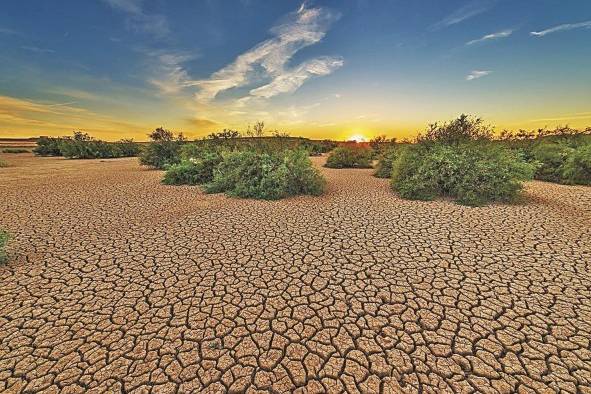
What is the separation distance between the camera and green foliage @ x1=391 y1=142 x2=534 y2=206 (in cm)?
754

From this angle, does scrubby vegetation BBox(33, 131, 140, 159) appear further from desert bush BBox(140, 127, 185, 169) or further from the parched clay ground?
the parched clay ground

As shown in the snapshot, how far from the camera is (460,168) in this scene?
811cm

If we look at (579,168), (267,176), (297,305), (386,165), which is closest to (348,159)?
(386,165)

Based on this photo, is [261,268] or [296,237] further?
[296,237]

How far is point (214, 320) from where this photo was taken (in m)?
2.69

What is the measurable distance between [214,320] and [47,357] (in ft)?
4.73

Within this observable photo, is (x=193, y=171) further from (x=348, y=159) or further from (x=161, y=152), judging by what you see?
(x=348, y=159)

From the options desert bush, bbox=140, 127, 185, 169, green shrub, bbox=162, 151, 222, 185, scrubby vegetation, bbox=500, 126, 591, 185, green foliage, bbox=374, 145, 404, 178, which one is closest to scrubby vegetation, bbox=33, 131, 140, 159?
desert bush, bbox=140, 127, 185, 169

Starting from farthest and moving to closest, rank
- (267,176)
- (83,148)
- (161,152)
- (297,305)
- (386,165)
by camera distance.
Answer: (83,148), (161,152), (386,165), (267,176), (297,305)

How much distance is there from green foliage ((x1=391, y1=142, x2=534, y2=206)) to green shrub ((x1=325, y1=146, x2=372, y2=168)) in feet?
26.3

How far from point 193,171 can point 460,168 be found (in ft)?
33.9

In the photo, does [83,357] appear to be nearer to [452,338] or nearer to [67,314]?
[67,314]

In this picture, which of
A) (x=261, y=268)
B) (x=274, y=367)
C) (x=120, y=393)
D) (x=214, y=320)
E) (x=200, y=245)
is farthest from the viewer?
(x=200, y=245)

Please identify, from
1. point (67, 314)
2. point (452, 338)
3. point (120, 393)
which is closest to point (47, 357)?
point (67, 314)
